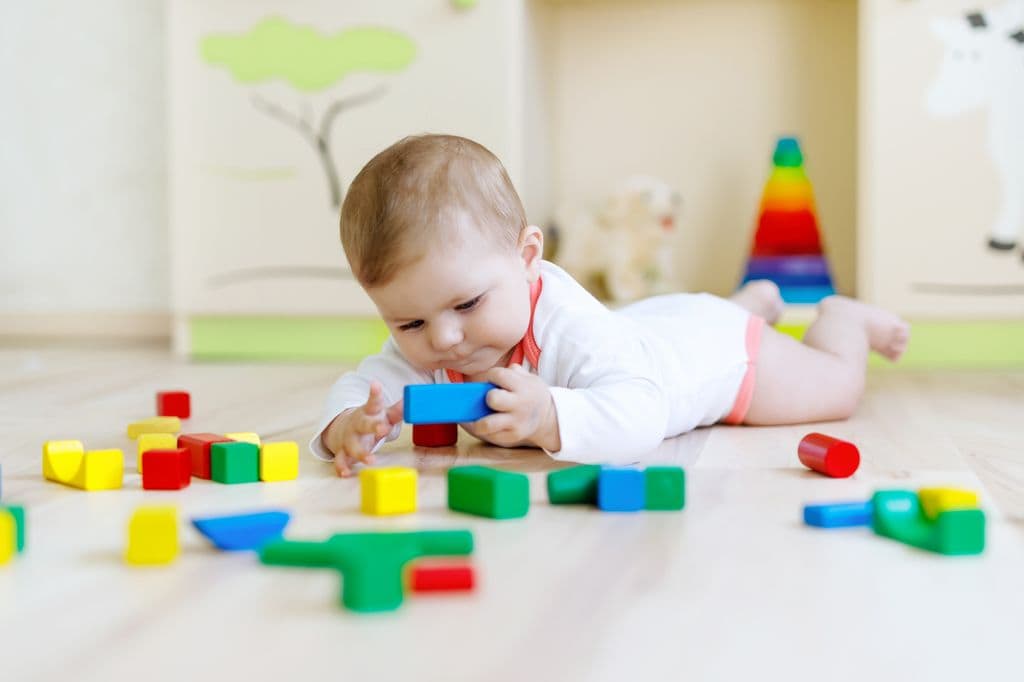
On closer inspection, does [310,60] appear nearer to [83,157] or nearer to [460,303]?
[83,157]

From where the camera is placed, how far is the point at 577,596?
683 millimetres

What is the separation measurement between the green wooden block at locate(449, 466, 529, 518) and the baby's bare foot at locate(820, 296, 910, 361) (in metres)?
0.68

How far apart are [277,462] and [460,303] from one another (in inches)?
8.1

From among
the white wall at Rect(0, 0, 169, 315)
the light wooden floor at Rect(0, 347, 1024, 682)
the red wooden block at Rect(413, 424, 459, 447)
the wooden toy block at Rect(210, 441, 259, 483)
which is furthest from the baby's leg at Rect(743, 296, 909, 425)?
the white wall at Rect(0, 0, 169, 315)

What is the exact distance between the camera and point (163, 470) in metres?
0.98

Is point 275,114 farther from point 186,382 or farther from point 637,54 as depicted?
point 637,54

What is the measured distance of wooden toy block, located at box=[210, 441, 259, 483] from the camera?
1.00m

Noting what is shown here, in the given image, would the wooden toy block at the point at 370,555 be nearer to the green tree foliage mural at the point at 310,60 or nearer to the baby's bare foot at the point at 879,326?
the baby's bare foot at the point at 879,326

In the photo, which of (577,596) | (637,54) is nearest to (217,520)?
(577,596)

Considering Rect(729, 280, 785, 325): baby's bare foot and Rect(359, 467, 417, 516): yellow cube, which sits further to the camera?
Rect(729, 280, 785, 325): baby's bare foot

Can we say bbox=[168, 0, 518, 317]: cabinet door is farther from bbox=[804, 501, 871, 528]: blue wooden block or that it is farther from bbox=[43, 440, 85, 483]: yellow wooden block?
bbox=[804, 501, 871, 528]: blue wooden block

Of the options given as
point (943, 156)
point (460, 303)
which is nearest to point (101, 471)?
point (460, 303)

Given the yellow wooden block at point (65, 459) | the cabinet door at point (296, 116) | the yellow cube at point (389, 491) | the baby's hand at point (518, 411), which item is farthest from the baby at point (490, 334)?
the cabinet door at point (296, 116)

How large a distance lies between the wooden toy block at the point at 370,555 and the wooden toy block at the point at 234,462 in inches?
10.3
